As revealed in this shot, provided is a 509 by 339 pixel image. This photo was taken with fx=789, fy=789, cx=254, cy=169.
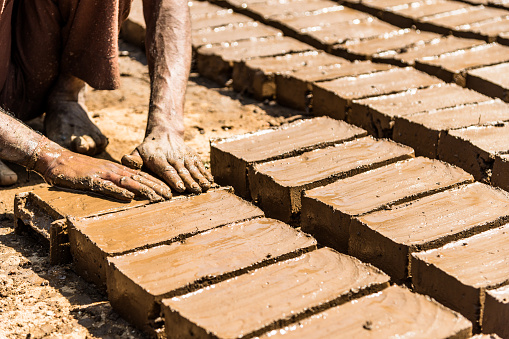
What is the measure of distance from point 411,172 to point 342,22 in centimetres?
284

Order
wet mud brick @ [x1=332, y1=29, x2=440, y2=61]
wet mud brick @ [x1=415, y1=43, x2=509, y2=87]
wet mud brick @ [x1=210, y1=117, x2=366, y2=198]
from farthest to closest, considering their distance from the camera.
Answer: wet mud brick @ [x1=332, y1=29, x2=440, y2=61], wet mud brick @ [x1=415, y1=43, x2=509, y2=87], wet mud brick @ [x1=210, y1=117, x2=366, y2=198]

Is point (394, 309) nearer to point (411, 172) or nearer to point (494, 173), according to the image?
point (411, 172)

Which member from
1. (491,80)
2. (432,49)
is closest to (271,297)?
(491,80)

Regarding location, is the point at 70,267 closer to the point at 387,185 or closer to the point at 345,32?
the point at 387,185

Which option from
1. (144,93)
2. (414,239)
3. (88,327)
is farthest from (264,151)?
(144,93)

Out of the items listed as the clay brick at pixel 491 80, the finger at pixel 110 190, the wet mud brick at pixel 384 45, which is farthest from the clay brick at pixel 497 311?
the wet mud brick at pixel 384 45

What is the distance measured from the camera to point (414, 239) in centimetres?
319

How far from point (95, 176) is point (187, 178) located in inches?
16.9

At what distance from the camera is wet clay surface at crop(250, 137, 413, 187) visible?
377 centimetres

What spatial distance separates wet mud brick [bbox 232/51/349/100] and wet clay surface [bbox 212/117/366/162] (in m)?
1.16

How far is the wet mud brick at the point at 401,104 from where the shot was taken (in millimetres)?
4516

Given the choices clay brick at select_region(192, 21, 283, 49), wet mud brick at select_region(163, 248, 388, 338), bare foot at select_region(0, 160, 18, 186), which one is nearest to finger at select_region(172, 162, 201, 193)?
wet mud brick at select_region(163, 248, 388, 338)

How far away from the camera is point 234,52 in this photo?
586 cm

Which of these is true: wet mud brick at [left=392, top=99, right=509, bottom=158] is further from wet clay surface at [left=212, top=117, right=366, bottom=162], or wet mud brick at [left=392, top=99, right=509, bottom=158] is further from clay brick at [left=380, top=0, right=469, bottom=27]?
clay brick at [left=380, top=0, right=469, bottom=27]
